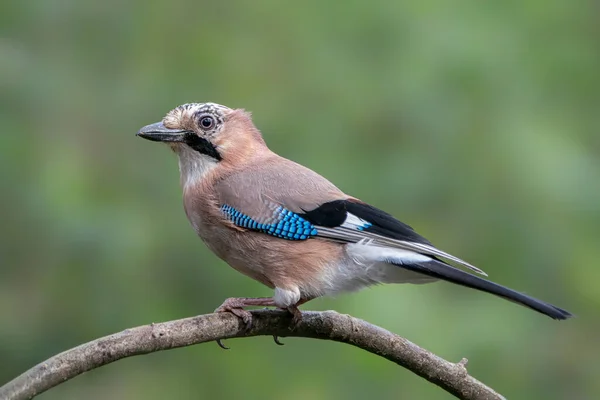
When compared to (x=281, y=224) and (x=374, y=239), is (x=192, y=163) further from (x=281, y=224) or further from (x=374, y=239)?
(x=374, y=239)

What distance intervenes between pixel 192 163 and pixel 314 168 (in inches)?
36.2

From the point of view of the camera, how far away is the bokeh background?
5.40 metres

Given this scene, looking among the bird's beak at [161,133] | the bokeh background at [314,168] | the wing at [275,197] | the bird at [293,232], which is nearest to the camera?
the bird at [293,232]

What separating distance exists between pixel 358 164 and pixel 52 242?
6.35ft

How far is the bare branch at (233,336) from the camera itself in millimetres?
3271

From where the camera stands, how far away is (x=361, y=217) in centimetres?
480

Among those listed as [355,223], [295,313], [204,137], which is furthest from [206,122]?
[295,313]

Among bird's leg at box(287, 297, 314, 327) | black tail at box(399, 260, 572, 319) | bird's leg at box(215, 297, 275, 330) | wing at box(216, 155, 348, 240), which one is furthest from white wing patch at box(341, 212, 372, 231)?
bird's leg at box(215, 297, 275, 330)

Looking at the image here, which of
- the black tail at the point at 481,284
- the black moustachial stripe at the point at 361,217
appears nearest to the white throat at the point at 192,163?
the black moustachial stripe at the point at 361,217

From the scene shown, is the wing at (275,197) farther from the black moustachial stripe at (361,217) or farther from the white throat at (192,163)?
the white throat at (192,163)

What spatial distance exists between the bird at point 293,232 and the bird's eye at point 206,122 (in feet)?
0.11

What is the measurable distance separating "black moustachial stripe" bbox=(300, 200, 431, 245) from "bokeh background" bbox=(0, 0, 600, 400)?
75 cm

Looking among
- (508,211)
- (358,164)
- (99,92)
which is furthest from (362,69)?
(99,92)

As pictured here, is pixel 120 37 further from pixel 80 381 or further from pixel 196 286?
pixel 80 381
